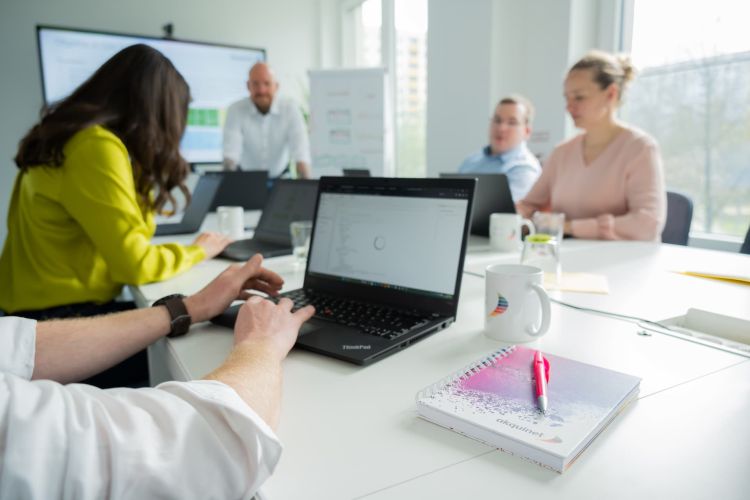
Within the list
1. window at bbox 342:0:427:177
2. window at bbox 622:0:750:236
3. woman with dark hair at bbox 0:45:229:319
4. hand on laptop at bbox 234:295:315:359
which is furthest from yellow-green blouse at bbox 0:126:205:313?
window at bbox 342:0:427:177

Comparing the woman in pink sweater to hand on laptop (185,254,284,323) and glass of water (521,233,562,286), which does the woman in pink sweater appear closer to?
glass of water (521,233,562,286)

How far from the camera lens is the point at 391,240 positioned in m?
0.96

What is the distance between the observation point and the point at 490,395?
2.02ft

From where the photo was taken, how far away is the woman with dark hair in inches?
51.0

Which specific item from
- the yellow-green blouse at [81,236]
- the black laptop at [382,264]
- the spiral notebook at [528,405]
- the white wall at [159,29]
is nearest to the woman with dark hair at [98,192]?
the yellow-green blouse at [81,236]

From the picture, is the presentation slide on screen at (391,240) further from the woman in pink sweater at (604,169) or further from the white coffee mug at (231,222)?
the woman in pink sweater at (604,169)

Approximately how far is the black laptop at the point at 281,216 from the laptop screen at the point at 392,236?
0.52 meters

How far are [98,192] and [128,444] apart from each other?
1.00 m

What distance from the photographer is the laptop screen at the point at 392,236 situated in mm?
896

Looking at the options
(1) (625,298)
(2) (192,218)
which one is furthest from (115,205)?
(1) (625,298)

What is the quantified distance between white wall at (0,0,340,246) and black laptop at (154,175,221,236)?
273 cm

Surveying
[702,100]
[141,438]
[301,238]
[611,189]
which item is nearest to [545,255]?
[301,238]

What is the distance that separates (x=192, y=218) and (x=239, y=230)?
0.91ft

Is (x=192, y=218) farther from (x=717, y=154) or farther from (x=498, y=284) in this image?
(x=717, y=154)
